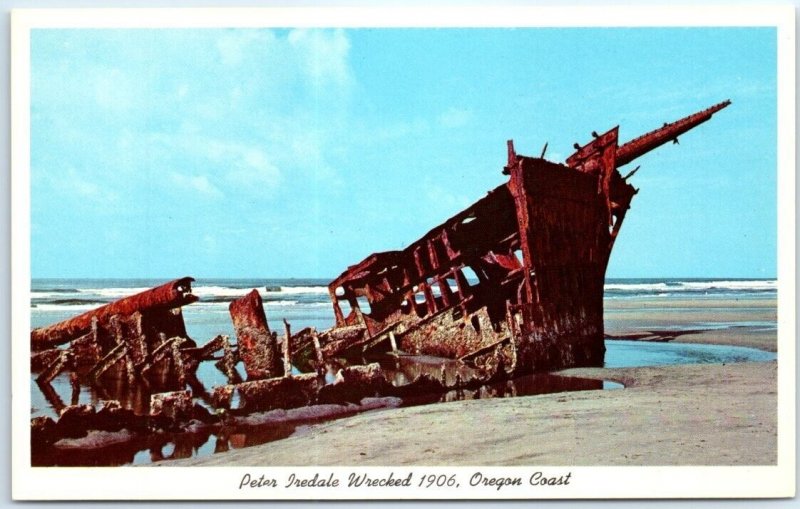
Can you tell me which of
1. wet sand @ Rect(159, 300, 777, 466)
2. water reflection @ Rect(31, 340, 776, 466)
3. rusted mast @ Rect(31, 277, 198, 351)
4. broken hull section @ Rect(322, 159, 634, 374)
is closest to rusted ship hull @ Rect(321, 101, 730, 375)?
broken hull section @ Rect(322, 159, 634, 374)

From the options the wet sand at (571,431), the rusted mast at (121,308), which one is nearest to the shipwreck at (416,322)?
the rusted mast at (121,308)

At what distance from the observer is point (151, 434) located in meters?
5.73

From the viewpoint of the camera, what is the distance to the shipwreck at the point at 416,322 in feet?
19.4

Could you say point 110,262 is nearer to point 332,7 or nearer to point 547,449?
point 332,7

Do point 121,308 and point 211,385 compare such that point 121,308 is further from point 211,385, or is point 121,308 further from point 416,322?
point 416,322

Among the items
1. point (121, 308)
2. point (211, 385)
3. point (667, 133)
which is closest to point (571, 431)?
point (667, 133)

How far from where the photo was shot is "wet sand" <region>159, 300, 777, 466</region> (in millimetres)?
5605

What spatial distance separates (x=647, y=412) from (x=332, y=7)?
3936 mm

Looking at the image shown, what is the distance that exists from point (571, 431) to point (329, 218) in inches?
97.5

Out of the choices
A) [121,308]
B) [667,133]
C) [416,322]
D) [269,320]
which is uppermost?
[667,133]

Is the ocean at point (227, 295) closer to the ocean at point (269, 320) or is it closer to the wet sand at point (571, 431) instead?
the ocean at point (269, 320)

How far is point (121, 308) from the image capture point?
607 centimetres

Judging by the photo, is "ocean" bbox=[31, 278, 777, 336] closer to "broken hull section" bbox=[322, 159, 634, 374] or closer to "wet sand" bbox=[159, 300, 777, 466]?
"broken hull section" bbox=[322, 159, 634, 374]

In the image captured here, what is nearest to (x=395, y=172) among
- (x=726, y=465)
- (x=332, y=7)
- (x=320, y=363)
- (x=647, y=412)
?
(x=332, y=7)
